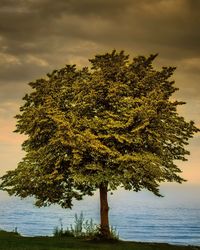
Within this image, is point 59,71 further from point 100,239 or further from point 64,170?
point 100,239

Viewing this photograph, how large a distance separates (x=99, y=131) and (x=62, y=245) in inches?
284

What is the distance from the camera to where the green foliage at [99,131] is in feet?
108

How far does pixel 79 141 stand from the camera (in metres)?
32.5

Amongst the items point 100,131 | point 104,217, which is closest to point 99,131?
point 100,131

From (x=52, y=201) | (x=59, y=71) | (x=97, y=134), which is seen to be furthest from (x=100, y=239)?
(x=59, y=71)

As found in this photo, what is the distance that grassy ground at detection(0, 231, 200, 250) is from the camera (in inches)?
1150

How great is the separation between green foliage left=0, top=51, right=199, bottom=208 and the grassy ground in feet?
11.2

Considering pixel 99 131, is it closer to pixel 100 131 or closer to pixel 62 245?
pixel 100 131

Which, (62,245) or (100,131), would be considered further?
(100,131)

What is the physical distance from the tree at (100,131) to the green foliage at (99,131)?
0.06 meters

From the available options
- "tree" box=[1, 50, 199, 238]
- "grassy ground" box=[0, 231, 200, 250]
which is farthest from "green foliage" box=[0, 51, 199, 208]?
"grassy ground" box=[0, 231, 200, 250]

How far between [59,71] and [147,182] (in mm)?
9282

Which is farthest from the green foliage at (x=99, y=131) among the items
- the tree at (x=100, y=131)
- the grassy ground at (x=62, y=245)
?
the grassy ground at (x=62, y=245)

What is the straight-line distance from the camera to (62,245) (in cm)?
3100
